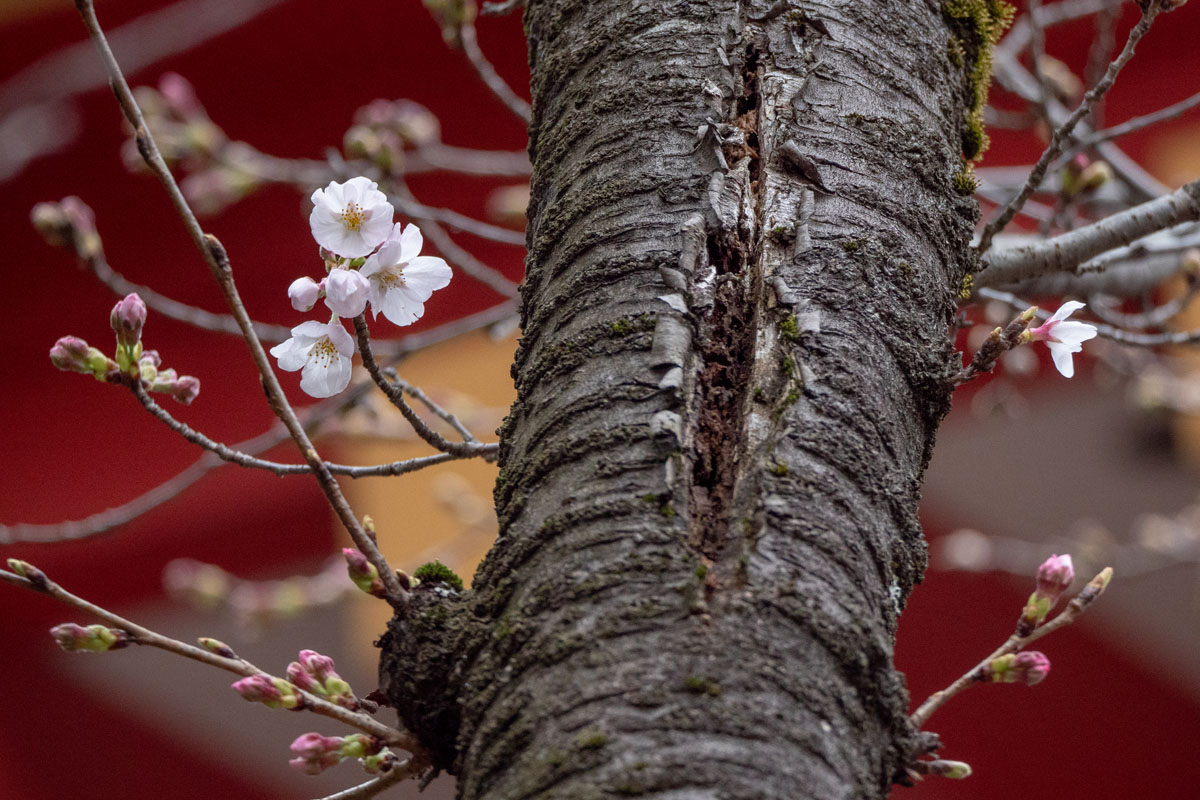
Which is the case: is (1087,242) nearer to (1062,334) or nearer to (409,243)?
(1062,334)

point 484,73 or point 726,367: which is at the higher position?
point 484,73

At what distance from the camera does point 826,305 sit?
0.60m

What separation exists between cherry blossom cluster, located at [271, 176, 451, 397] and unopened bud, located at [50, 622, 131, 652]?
206 millimetres

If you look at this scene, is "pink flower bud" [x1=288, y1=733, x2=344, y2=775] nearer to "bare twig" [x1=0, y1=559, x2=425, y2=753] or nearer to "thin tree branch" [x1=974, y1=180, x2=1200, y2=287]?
"bare twig" [x1=0, y1=559, x2=425, y2=753]

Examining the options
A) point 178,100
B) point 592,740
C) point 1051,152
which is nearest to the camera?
point 592,740

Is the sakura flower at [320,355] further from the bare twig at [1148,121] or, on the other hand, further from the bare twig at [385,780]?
the bare twig at [1148,121]

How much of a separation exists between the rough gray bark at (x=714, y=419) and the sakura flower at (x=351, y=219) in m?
0.11

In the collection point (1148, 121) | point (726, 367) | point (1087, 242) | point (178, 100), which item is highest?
point (178, 100)

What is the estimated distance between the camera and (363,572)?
0.61m

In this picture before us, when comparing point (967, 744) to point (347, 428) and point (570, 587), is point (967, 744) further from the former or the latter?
point (570, 587)

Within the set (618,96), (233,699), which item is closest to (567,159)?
(618,96)

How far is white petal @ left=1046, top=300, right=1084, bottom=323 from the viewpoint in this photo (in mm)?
705

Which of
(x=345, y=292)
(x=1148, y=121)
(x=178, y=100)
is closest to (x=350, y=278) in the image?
(x=345, y=292)

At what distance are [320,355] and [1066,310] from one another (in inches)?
21.5
